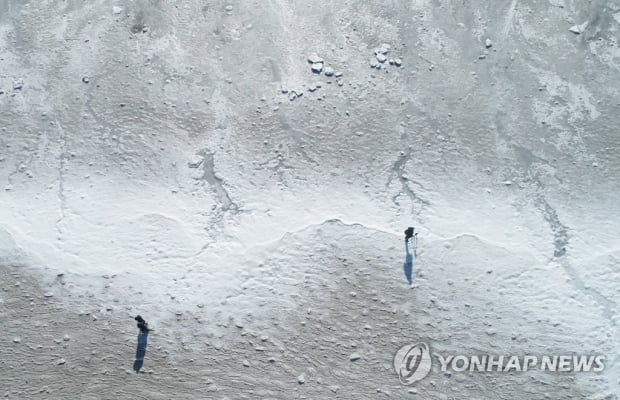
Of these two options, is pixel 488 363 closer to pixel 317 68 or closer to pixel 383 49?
pixel 317 68

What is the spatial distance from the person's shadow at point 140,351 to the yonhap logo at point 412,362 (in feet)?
20.1

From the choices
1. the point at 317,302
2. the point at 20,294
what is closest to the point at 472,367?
the point at 317,302

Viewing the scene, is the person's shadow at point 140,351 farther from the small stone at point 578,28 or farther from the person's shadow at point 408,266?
the small stone at point 578,28

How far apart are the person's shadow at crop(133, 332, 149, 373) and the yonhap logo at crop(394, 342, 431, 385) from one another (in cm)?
612

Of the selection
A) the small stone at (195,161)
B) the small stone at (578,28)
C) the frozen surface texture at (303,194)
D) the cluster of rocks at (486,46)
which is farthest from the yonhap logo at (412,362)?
the small stone at (578,28)

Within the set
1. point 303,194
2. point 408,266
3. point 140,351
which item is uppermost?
point 303,194

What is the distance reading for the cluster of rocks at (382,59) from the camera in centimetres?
1927

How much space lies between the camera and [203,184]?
16.8 meters

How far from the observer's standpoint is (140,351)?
→ 13.6 meters

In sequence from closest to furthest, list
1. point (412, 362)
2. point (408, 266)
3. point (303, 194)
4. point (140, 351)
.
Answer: point (412, 362), point (140, 351), point (408, 266), point (303, 194)

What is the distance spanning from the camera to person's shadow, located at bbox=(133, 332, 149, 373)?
13.4 meters

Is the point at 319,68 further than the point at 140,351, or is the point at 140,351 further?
the point at 319,68

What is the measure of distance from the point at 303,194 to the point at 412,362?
228 inches

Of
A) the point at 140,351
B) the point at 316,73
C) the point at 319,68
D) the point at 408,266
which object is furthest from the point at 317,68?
the point at 140,351
